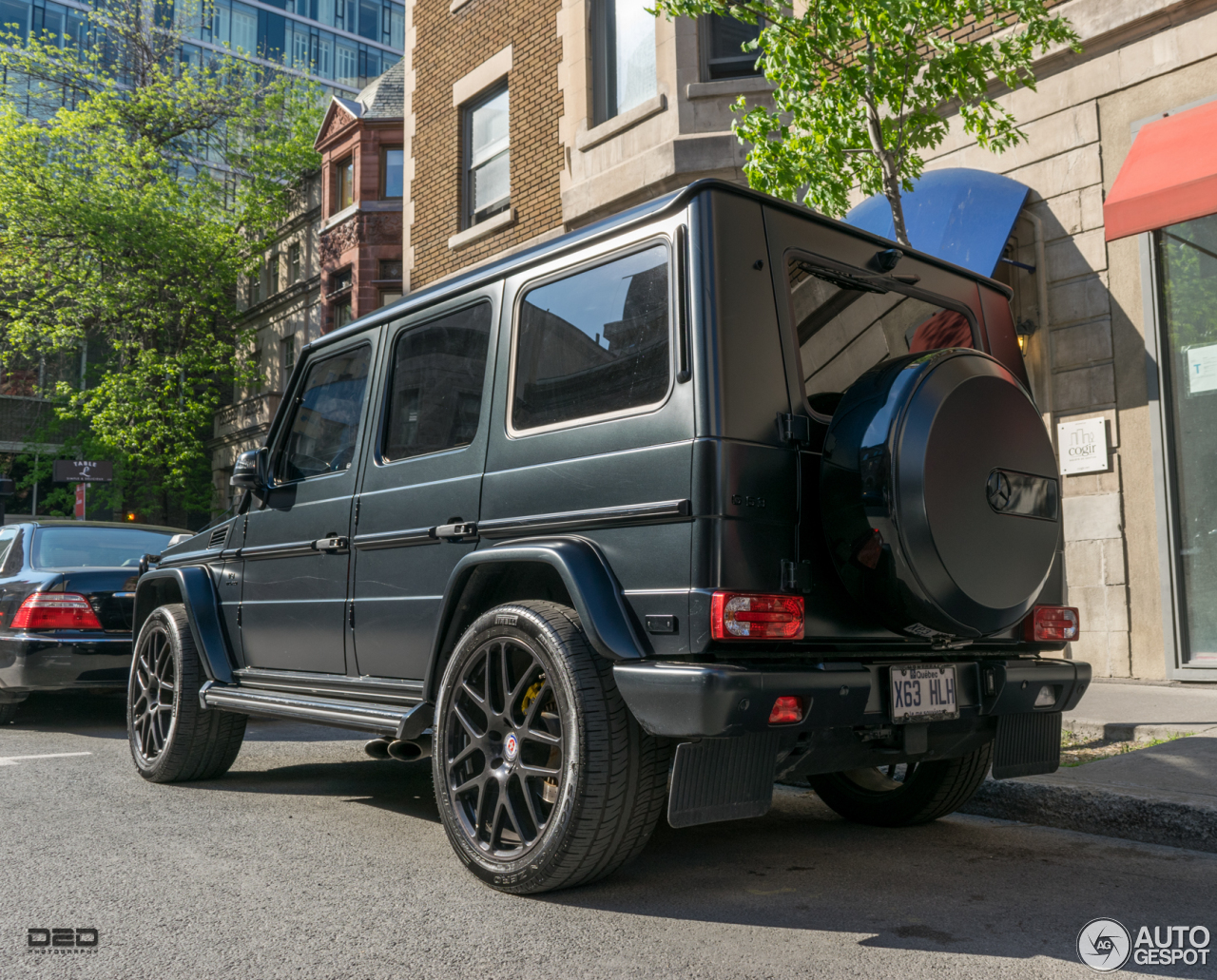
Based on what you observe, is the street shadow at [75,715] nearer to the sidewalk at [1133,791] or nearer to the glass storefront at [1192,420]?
the sidewalk at [1133,791]

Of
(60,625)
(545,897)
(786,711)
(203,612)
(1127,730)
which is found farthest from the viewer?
(60,625)

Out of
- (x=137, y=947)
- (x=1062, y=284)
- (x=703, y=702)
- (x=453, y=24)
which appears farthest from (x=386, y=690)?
(x=453, y=24)

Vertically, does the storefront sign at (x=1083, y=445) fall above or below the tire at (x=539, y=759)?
→ above

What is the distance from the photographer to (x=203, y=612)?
5.51 metres

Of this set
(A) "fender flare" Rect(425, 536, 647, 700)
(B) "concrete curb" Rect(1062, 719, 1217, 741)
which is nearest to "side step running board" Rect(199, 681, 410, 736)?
(A) "fender flare" Rect(425, 536, 647, 700)

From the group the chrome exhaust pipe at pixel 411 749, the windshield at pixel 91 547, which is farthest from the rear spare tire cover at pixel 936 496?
the windshield at pixel 91 547

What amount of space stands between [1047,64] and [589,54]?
→ 19.2 ft

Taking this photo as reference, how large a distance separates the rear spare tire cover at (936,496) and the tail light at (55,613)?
5.95 m

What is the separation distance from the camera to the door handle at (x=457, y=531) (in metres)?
3.96

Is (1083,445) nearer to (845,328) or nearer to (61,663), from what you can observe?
(845,328)

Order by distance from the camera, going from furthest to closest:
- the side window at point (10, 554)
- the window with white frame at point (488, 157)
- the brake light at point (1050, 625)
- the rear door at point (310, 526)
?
1. the window with white frame at point (488, 157)
2. the side window at point (10, 554)
3. the rear door at point (310, 526)
4. the brake light at point (1050, 625)

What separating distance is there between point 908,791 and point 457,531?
7.16 ft

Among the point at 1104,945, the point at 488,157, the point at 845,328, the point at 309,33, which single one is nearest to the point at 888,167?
the point at 845,328

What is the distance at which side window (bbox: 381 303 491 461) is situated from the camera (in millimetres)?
4227
